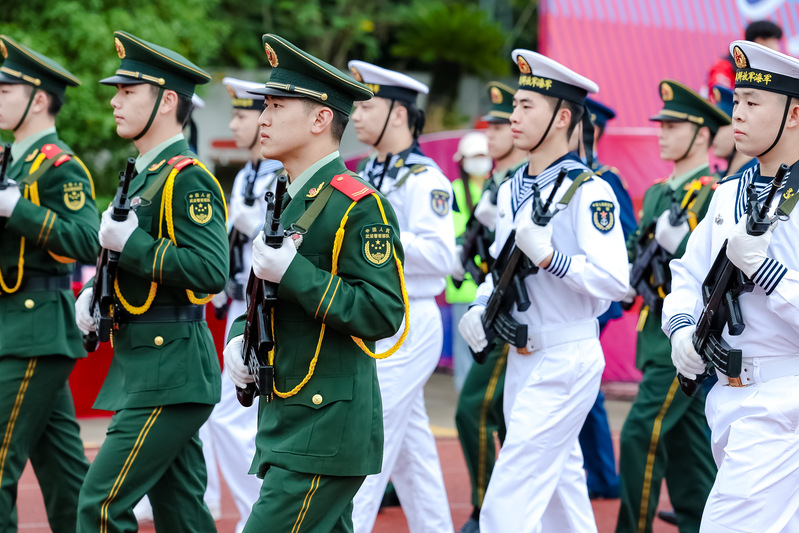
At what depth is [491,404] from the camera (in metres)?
6.21

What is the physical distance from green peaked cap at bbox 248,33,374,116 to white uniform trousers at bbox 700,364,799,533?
1620 mm

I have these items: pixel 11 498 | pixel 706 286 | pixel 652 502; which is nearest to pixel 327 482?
pixel 706 286

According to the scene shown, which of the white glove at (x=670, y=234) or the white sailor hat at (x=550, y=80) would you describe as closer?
the white sailor hat at (x=550, y=80)

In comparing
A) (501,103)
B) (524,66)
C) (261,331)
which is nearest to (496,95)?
(501,103)

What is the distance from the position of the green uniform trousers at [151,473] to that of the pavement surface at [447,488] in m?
1.90

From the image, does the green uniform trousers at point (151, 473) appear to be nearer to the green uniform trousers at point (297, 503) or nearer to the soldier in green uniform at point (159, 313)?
the soldier in green uniform at point (159, 313)

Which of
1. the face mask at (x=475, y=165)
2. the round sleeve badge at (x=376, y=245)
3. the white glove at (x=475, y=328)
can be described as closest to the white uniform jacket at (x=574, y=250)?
the white glove at (x=475, y=328)

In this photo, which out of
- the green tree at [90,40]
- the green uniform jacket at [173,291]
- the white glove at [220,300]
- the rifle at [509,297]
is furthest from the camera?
the green tree at [90,40]

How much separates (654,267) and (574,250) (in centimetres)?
115

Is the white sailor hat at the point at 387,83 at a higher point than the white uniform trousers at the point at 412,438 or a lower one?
higher

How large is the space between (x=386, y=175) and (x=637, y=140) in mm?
5088

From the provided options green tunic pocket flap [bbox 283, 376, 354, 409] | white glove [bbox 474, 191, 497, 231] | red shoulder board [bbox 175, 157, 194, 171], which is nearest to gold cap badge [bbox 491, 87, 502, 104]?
white glove [bbox 474, 191, 497, 231]

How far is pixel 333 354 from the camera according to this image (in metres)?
3.53

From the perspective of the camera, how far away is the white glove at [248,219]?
6594 millimetres
